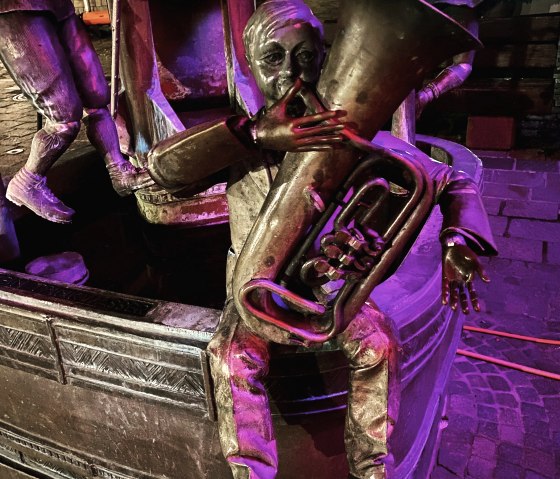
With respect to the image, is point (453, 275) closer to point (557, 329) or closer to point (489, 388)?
point (489, 388)

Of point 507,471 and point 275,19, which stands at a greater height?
point 275,19

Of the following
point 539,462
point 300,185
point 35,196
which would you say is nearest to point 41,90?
point 35,196

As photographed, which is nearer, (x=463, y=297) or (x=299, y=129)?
(x=299, y=129)

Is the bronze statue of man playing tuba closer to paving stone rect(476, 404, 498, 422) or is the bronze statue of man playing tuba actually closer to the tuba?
the tuba

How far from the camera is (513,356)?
3.58 m

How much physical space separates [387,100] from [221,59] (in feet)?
9.40

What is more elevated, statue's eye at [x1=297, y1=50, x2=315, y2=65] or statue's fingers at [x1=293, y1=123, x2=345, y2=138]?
statue's eye at [x1=297, y1=50, x2=315, y2=65]

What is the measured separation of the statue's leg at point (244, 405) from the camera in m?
1.77

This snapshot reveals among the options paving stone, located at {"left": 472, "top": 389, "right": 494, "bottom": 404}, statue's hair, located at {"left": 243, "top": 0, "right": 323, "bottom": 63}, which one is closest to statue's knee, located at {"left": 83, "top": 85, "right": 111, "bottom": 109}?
statue's hair, located at {"left": 243, "top": 0, "right": 323, "bottom": 63}

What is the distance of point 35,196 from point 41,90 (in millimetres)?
554

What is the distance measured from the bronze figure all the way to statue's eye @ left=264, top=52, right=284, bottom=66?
3.89 feet

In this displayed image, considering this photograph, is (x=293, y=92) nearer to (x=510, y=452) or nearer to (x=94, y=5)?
(x=510, y=452)

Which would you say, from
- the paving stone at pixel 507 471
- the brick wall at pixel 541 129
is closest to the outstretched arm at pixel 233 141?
the paving stone at pixel 507 471

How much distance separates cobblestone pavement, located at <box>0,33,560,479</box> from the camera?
9.36ft
